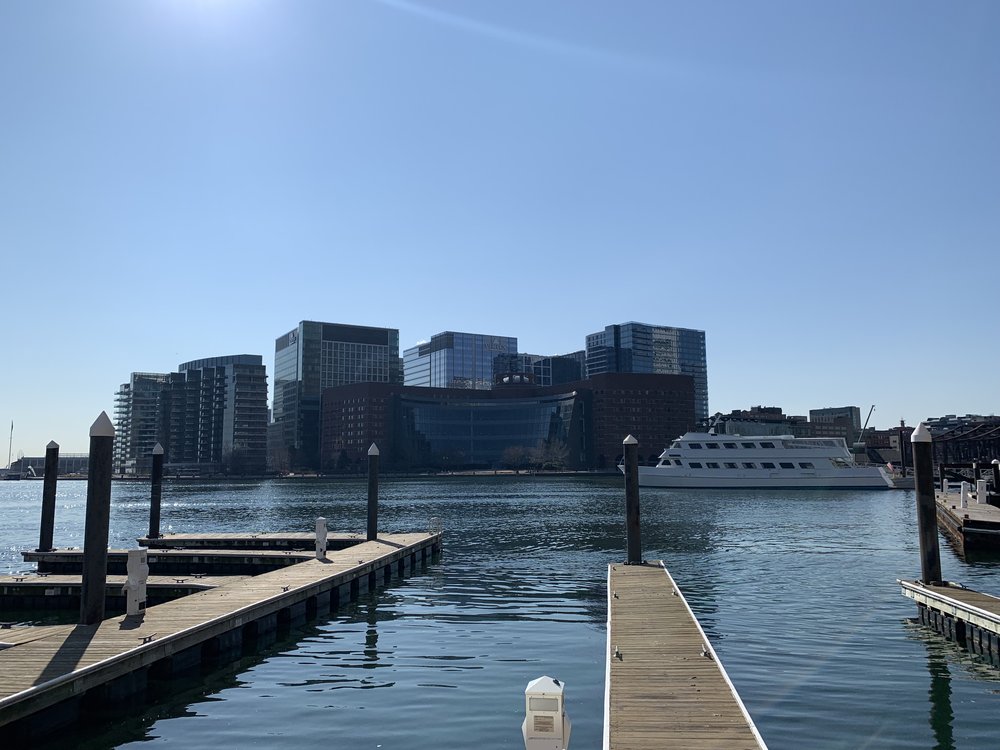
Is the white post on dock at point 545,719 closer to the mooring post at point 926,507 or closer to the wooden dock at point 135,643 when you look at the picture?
the wooden dock at point 135,643

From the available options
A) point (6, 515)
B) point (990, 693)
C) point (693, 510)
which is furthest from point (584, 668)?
point (6, 515)

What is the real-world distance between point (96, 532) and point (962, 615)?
19.5 m

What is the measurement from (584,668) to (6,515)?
86.2m

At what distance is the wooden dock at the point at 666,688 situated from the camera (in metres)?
9.55

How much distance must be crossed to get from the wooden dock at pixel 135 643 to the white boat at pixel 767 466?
84.7 meters

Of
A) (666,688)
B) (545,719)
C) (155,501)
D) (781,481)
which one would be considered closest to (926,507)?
(666,688)

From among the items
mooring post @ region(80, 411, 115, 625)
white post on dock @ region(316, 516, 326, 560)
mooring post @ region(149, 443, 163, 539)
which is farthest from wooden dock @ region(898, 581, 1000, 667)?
mooring post @ region(149, 443, 163, 539)

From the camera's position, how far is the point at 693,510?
6738cm

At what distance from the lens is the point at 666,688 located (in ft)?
38.2

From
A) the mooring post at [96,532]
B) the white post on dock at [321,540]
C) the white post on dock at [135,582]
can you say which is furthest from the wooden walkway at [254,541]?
the mooring post at [96,532]

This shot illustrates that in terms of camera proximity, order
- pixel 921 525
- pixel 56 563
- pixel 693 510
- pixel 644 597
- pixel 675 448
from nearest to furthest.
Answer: pixel 644 597, pixel 921 525, pixel 56 563, pixel 693 510, pixel 675 448

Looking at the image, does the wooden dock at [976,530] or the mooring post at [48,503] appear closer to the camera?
the mooring post at [48,503]

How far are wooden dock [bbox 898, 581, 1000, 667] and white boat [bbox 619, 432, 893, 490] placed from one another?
83951 mm

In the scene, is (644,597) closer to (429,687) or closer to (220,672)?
(429,687)
